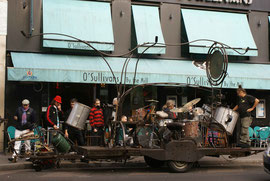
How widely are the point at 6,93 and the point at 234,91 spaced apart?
29.3ft

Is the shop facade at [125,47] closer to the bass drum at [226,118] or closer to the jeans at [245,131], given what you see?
the jeans at [245,131]

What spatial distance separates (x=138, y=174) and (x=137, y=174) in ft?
0.08

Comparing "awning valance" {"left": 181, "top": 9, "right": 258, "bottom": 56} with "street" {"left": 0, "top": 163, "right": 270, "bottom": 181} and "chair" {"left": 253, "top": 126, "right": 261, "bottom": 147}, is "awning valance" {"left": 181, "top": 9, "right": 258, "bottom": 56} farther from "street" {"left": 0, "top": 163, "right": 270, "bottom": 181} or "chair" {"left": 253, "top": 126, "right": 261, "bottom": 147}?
"street" {"left": 0, "top": 163, "right": 270, "bottom": 181}

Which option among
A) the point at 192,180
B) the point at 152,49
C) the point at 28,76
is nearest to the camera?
the point at 192,180

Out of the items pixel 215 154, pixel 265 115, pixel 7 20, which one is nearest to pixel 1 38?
pixel 7 20

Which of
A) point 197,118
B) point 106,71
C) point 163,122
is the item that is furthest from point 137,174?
point 106,71

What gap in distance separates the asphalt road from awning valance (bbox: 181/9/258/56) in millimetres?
5948

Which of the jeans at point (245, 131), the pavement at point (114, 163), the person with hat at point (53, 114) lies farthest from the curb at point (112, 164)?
the person with hat at point (53, 114)

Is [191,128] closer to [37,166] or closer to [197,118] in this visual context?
[197,118]

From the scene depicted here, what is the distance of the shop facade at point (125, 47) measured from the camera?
43.0 ft

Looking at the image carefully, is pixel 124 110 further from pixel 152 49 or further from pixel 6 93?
pixel 6 93

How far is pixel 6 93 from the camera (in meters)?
13.3

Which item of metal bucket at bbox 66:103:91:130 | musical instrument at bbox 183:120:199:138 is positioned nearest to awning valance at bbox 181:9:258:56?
musical instrument at bbox 183:120:199:138

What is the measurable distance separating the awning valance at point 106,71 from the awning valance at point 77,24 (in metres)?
0.54
